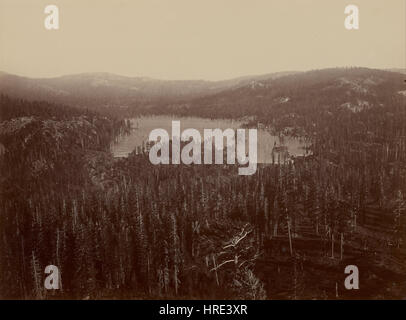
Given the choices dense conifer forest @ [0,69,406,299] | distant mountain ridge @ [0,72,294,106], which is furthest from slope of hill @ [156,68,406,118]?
distant mountain ridge @ [0,72,294,106]

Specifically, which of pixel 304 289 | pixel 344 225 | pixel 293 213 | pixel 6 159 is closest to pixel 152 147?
pixel 6 159

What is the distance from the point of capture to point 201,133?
134ft

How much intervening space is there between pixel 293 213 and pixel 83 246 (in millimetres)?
24975

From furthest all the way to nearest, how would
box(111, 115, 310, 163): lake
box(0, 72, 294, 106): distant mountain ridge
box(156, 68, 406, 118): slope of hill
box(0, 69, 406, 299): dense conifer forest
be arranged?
1. box(156, 68, 406, 118): slope of hill
2. box(111, 115, 310, 163): lake
3. box(0, 72, 294, 106): distant mountain ridge
4. box(0, 69, 406, 299): dense conifer forest

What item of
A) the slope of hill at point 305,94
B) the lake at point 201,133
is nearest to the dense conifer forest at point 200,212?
the slope of hill at point 305,94

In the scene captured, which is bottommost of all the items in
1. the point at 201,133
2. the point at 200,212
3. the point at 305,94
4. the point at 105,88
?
the point at 200,212

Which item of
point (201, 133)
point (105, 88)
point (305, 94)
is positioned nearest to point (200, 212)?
point (201, 133)

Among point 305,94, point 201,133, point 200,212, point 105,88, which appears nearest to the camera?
point 201,133

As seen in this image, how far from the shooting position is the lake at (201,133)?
4262cm

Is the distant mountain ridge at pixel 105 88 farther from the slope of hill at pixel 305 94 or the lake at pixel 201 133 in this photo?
the lake at pixel 201 133

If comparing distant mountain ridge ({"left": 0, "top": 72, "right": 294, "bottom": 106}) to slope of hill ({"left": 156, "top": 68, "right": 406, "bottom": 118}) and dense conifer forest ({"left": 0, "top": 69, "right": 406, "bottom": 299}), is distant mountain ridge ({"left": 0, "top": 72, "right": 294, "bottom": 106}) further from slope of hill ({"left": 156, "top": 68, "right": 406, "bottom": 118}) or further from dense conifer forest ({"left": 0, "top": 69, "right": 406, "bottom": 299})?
slope of hill ({"left": 156, "top": 68, "right": 406, "bottom": 118})

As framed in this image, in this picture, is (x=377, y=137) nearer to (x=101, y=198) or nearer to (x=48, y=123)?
(x=101, y=198)

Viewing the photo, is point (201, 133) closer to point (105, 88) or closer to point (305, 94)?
point (105, 88)

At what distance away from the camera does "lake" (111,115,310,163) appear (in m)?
42.6
